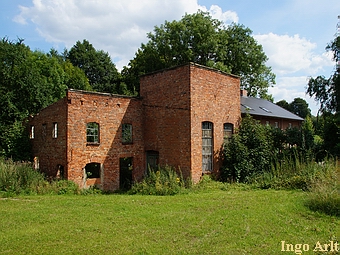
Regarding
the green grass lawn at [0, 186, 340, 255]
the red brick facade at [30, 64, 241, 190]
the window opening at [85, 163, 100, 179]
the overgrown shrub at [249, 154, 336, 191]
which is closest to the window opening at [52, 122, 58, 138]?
the red brick facade at [30, 64, 241, 190]

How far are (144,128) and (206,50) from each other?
15.2 metres

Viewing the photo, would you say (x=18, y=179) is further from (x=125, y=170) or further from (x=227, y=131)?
(x=227, y=131)

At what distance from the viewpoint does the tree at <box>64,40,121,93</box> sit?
37.7 metres

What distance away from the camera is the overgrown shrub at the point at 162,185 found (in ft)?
40.3

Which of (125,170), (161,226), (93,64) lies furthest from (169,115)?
(93,64)

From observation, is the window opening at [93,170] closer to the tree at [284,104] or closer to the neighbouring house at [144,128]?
the neighbouring house at [144,128]

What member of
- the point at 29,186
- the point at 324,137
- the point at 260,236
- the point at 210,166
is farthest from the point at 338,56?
the point at 29,186

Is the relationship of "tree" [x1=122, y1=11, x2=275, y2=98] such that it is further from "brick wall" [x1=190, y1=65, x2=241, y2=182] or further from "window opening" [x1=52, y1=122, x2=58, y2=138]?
"window opening" [x1=52, y1=122, x2=58, y2=138]

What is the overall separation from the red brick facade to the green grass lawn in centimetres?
397

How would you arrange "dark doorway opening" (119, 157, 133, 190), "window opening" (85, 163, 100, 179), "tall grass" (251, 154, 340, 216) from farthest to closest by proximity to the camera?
"dark doorway opening" (119, 157, 133, 190) < "window opening" (85, 163, 100, 179) < "tall grass" (251, 154, 340, 216)

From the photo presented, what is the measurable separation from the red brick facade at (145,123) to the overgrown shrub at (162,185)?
78 cm

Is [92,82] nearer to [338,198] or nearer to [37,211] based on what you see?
[37,211]

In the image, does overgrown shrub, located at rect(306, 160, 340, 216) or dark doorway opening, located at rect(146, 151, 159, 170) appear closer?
overgrown shrub, located at rect(306, 160, 340, 216)

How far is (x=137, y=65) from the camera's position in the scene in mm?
Answer: 31797
